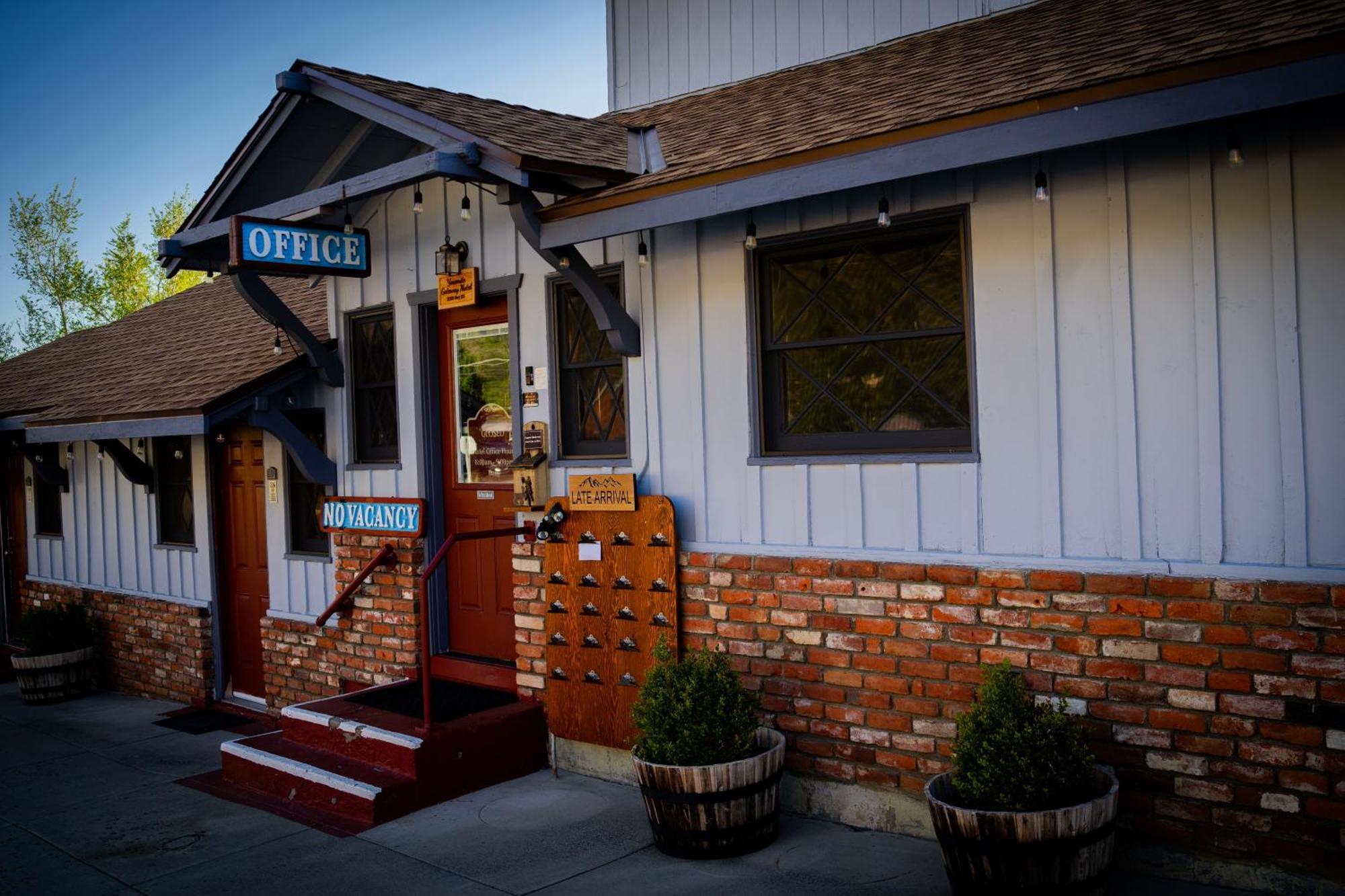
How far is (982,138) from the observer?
4.43 meters

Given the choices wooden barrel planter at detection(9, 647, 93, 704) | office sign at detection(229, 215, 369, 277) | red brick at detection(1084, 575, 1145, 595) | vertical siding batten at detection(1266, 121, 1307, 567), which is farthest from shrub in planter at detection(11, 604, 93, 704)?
vertical siding batten at detection(1266, 121, 1307, 567)

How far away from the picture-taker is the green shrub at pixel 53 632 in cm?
1051

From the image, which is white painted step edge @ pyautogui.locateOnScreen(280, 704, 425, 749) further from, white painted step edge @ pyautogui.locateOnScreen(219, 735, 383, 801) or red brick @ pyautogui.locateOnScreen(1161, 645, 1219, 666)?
red brick @ pyautogui.locateOnScreen(1161, 645, 1219, 666)

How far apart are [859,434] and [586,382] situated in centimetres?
202

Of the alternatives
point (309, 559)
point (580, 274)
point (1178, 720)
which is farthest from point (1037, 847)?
point (309, 559)

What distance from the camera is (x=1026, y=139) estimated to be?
14.2 ft

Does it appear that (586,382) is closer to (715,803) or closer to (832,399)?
(832,399)

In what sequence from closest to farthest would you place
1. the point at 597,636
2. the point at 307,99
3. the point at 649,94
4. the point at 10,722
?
1. the point at 597,636
2. the point at 307,99
3. the point at 649,94
4. the point at 10,722

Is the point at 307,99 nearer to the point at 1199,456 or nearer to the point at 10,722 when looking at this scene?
the point at 1199,456

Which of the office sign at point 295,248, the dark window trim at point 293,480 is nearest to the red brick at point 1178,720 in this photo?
the office sign at point 295,248

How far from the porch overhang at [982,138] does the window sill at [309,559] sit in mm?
4184

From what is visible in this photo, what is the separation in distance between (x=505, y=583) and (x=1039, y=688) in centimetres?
385

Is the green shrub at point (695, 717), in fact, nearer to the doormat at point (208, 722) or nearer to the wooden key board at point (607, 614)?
the wooden key board at point (607, 614)

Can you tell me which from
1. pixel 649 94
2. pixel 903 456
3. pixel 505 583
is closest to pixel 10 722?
pixel 505 583
